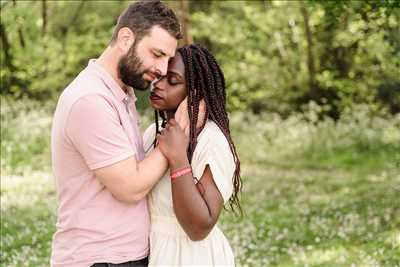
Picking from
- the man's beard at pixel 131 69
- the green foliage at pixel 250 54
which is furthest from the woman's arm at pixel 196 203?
the green foliage at pixel 250 54

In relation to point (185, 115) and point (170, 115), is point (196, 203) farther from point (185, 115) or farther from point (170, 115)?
point (170, 115)

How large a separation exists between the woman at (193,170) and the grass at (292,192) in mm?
3759

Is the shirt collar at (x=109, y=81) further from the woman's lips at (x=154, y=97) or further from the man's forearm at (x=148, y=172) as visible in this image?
the man's forearm at (x=148, y=172)

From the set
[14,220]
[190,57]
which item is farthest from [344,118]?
[190,57]

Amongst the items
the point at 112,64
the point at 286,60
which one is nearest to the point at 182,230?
the point at 112,64

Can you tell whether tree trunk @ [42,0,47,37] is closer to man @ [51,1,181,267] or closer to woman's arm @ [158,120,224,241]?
man @ [51,1,181,267]

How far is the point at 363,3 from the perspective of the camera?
7691 mm

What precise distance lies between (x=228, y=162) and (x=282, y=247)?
4.78 metres

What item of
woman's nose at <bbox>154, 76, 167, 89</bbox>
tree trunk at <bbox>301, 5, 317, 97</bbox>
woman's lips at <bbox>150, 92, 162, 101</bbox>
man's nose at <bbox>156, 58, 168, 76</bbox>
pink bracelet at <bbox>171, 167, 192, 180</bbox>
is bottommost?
tree trunk at <bbox>301, 5, 317, 97</bbox>

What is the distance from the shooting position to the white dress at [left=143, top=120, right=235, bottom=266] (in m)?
3.34

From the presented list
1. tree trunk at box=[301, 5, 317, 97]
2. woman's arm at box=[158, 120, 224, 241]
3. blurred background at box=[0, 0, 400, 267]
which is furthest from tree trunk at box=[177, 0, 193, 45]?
woman's arm at box=[158, 120, 224, 241]

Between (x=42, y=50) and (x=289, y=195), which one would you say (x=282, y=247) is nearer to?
(x=289, y=195)

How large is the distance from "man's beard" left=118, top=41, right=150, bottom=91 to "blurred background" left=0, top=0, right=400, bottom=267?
3846 millimetres

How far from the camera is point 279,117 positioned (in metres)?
17.0
